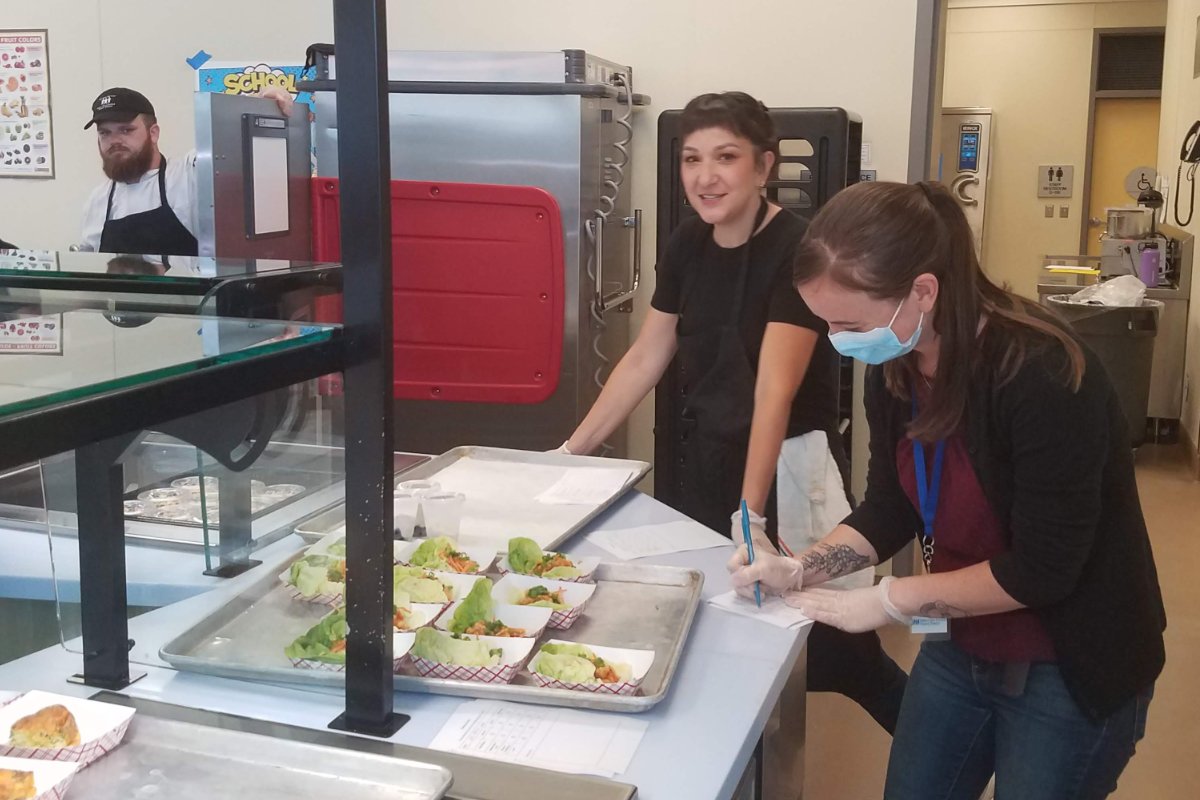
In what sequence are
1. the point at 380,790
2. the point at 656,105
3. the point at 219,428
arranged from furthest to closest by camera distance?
1. the point at 656,105
2. the point at 219,428
3. the point at 380,790

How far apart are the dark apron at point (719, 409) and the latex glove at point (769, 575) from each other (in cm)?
82

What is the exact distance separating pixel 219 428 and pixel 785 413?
1331 mm

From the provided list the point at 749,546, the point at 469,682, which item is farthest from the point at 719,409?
the point at 469,682

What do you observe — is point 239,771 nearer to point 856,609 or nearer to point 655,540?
point 856,609

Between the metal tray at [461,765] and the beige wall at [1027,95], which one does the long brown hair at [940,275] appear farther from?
the beige wall at [1027,95]

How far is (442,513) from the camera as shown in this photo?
2072 millimetres

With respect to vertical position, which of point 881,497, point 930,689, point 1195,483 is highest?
point 881,497

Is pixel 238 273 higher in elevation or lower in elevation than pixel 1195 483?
higher

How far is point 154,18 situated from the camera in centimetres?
436

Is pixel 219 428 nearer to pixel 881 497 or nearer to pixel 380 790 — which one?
pixel 380 790

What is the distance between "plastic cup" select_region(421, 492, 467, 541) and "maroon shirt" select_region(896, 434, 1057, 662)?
81 cm

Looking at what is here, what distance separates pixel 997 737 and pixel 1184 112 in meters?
6.35

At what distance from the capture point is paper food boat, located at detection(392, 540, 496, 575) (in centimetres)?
180

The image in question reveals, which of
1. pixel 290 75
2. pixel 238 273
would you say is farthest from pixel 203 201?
pixel 238 273
